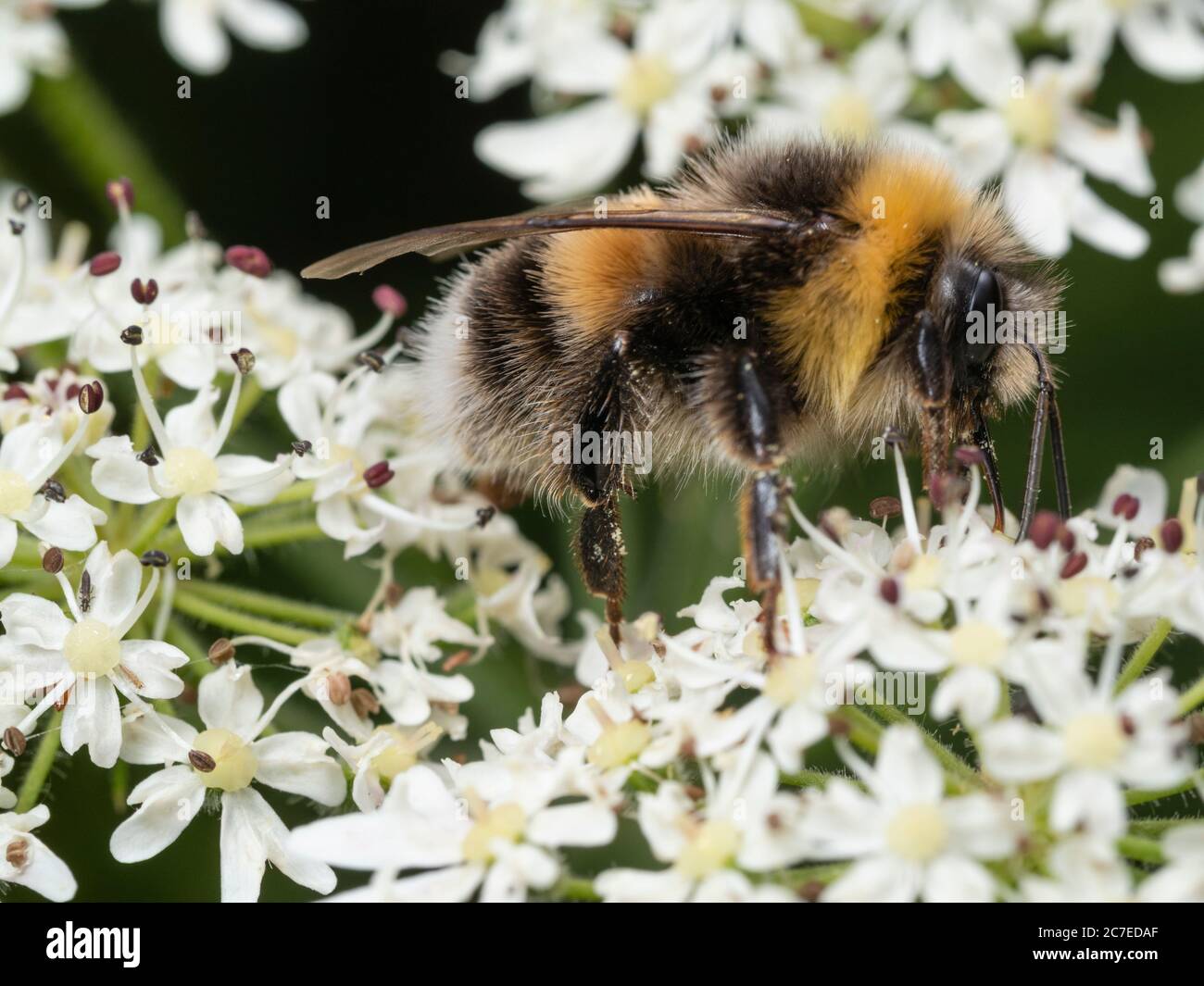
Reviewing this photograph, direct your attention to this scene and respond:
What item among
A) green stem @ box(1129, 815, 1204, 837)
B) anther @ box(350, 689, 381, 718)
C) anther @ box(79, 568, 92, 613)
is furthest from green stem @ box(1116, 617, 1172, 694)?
anther @ box(79, 568, 92, 613)

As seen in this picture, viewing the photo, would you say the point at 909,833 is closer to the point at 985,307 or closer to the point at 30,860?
the point at 985,307

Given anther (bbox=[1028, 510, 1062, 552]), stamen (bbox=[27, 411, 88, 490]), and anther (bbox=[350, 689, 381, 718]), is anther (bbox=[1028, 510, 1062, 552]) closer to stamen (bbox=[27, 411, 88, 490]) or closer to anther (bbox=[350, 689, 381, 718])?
anther (bbox=[350, 689, 381, 718])

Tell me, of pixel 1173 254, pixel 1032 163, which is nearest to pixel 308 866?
pixel 1032 163

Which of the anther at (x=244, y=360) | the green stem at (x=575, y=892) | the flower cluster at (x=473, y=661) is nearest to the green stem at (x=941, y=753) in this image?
the flower cluster at (x=473, y=661)

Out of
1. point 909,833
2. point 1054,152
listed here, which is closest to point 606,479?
point 909,833
